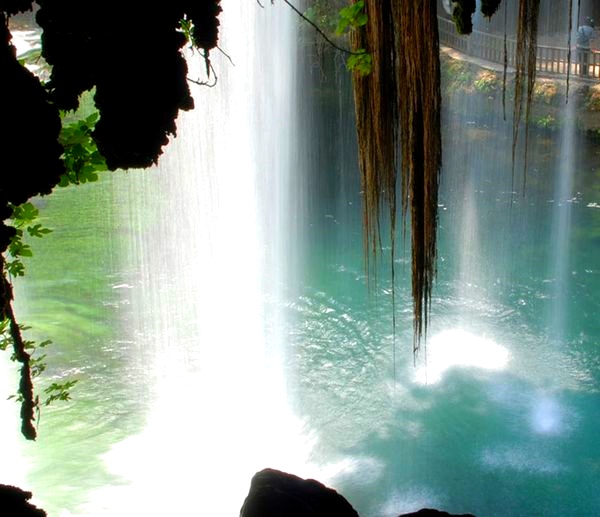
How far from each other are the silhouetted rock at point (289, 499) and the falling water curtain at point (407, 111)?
7.48ft

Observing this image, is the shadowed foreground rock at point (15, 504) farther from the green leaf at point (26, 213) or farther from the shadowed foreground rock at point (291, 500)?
the shadowed foreground rock at point (291, 500)

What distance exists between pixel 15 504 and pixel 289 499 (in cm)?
313

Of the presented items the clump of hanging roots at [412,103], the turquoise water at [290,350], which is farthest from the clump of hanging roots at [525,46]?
the turquoise water at [290,350]

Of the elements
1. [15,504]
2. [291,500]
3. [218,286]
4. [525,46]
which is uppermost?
[525,46]

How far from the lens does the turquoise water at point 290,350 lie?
6055 millimetres

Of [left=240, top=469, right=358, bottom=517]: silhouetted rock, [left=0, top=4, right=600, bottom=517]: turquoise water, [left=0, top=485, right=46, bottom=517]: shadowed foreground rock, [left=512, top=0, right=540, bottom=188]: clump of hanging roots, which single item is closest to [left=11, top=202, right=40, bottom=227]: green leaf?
[left=0, top=485, right=46, bottom=517]: shadowed foreground rock

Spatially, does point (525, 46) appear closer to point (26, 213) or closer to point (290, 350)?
point (26, 213)

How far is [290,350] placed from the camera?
8406mm

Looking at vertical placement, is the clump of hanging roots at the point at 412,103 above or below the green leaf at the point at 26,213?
above

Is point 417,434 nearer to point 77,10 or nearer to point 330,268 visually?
point 330,268

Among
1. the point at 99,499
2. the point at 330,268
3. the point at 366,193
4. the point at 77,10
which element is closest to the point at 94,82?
the point at 77,10

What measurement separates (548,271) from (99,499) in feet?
27.5

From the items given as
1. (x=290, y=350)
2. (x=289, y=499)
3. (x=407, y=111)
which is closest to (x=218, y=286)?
(x=290, y=350)

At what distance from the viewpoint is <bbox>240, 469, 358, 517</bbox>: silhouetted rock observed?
13.6 feet
